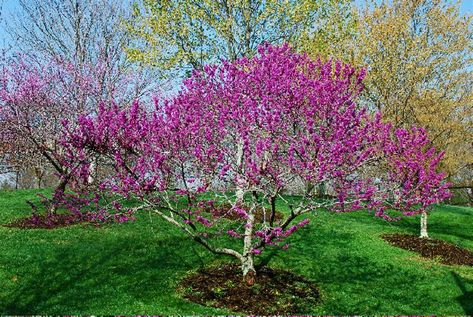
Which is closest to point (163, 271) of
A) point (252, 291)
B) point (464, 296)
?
point (252, 291)

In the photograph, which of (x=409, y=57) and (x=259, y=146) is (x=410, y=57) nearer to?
(x=409, y=57)

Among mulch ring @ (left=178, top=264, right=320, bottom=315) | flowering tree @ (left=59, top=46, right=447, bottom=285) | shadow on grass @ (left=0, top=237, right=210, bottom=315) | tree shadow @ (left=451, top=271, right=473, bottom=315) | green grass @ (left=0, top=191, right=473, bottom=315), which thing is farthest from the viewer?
tree shadow @ (left=451, top=271, right=473, bottom=315)

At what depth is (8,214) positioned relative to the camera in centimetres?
1973

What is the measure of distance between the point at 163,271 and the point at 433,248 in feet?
36.7

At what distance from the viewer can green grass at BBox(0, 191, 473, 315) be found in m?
11.3

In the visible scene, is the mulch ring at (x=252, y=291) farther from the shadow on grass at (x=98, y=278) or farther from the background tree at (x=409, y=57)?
the background tree at (x=409, y=57)

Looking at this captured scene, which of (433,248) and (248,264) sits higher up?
(248,264)

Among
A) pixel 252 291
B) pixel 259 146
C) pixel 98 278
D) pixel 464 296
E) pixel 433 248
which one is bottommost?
pixel 464 296

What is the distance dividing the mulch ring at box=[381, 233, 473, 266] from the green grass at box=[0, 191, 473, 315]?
28.0 inches

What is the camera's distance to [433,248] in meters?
18.7

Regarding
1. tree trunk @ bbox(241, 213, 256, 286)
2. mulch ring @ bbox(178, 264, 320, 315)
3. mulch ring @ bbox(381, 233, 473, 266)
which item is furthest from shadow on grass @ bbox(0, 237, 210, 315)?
mulch ring @ bbox(381, 233, 473, 266)

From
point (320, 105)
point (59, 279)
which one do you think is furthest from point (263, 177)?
point (59, 279)

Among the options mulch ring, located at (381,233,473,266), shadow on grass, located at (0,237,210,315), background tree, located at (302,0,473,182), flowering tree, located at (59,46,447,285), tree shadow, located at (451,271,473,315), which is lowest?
tree shadow, located at (451,271,473,315)

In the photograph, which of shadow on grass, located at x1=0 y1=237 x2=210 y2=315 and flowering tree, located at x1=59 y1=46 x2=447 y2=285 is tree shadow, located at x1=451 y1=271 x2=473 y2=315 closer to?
flowering tree, located at x1=59 y1=46 x2=447 y2=285
